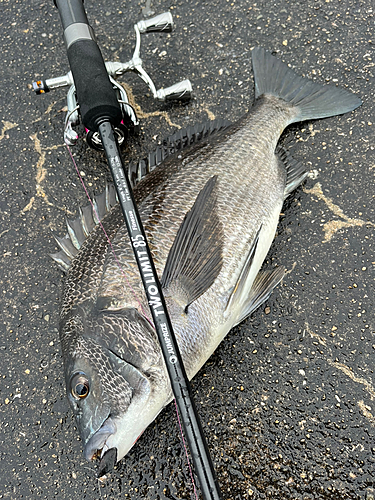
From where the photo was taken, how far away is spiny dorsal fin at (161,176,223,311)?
1737mm

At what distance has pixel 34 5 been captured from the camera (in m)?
2.89

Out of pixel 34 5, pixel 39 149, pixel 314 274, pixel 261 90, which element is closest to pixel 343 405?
pixel 314 274

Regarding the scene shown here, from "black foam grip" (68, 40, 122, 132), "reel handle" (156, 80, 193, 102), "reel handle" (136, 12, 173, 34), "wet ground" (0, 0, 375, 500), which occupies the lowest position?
"wet ground" (0, 0, 375, 500)

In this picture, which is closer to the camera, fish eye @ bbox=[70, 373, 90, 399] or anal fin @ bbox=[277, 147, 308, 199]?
fish eye @ bbox=[70, 373, 90, 399]

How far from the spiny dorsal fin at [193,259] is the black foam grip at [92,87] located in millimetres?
543

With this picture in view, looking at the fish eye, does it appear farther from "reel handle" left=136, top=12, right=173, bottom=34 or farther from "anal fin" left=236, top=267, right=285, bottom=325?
"reel handle" left=136, top=12, right=173, bottom=34

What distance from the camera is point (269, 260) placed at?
7.29ft

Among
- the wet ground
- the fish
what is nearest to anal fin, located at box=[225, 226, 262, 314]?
the fish

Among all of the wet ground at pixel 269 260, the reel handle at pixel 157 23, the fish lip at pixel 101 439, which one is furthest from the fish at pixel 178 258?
the reel handle at pixel 157 23

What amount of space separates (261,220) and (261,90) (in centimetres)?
90

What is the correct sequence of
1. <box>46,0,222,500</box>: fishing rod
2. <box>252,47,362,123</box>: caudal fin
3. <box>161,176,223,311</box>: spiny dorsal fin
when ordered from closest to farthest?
1. <box>46,0,222,500</box>: fishing rod
2. <box>161,176,223,311</box>: spiny dorsal fin
3. <box>252,47,362,123</box>: caudal fin

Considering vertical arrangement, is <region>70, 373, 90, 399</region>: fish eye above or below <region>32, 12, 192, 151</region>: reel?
below

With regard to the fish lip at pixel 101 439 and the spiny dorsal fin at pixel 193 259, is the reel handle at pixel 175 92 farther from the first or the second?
the fish lip at pixel 101 439

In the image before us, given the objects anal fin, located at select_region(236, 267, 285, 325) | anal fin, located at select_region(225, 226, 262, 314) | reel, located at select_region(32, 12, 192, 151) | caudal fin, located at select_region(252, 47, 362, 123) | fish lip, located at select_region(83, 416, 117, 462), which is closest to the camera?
fish lip, located at select_region(83, 416, 117, 462)
